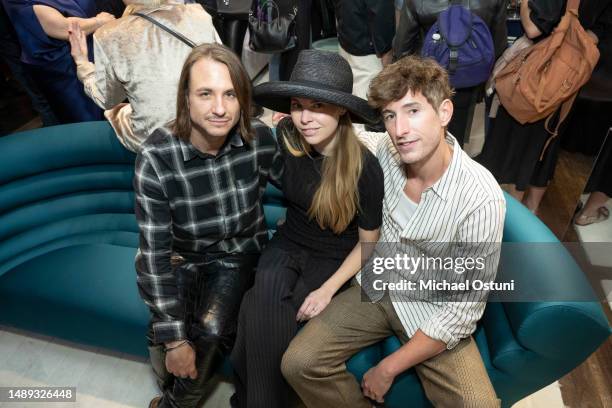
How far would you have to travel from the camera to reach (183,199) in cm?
164

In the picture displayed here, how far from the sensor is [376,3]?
8.70 ft

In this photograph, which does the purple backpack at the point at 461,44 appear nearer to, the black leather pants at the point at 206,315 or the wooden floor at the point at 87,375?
the black leather pants at the point at 206,315

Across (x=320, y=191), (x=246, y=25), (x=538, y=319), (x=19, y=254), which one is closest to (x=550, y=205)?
(x=538, y=319)

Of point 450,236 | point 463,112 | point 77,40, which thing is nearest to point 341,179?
point 450,236

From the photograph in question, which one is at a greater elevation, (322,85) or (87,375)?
(322,85)

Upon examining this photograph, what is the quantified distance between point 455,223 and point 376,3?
5.65 ft

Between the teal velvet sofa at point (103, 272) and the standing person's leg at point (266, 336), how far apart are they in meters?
0.27

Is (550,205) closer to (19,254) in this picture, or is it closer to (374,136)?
(374,136)

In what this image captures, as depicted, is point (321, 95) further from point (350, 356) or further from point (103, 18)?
point (103, 18)

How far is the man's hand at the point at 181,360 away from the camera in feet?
5.30

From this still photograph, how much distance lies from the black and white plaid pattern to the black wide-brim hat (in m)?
0.25

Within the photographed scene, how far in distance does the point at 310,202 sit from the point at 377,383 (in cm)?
67

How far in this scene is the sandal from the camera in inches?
109

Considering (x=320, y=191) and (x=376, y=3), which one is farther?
(x=376, y=3)
